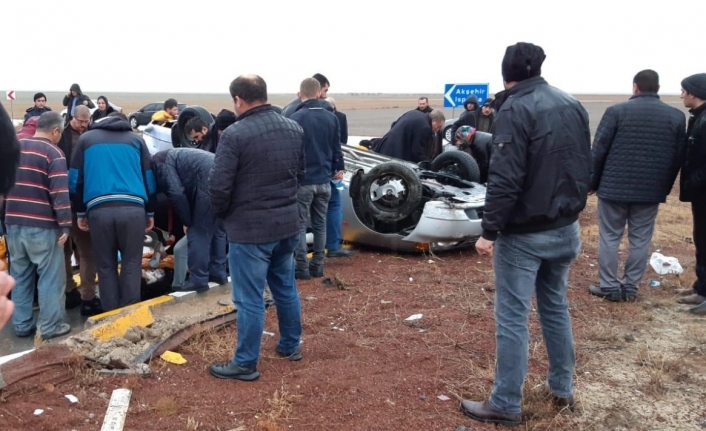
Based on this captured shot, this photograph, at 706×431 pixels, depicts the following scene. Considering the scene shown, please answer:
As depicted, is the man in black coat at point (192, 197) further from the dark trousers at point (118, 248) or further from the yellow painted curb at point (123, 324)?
the yellow painted curb at point (123, 324)

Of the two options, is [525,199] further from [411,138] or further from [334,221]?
[411,138]

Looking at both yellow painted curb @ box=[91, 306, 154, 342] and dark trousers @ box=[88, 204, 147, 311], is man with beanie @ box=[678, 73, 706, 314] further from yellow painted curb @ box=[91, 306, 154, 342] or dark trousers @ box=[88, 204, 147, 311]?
dark trousers @ box=[88, 204, 147, 311]

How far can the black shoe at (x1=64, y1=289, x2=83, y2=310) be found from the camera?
5918 millimetres

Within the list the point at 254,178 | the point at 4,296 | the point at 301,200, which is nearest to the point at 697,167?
the point at 301,200

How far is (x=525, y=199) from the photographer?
10.8ft

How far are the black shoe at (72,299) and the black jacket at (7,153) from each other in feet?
15.6

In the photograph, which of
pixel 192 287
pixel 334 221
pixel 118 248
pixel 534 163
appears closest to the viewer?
pixel 534 163

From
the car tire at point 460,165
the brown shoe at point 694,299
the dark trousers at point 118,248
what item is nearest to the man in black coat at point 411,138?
the car tire at point 460,165

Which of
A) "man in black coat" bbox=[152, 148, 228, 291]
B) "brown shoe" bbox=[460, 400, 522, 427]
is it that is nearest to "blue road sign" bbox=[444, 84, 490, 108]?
"man in black coat" bbox=[152, 148, 228, 291]

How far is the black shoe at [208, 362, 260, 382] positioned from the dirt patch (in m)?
0.05

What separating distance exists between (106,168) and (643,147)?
4.45 meters

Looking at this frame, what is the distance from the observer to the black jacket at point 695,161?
215 inches

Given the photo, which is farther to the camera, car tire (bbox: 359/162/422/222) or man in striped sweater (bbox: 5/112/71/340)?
car tire (bbox: 359/162/422/222)

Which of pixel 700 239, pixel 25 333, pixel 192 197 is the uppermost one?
pixel 192 197
